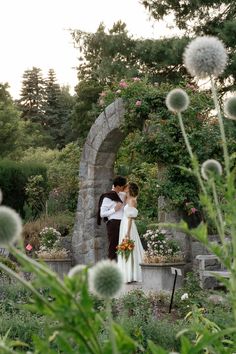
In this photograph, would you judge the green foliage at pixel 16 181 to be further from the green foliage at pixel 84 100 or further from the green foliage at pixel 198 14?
the green foliage at pixel 84 100

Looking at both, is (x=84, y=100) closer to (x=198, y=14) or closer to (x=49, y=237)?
(x=198, y=14)

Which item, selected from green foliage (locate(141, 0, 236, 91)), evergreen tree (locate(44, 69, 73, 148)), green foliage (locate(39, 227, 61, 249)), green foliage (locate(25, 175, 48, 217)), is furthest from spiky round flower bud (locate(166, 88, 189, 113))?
evergreen tree (locate(44, 69, 73, 148))

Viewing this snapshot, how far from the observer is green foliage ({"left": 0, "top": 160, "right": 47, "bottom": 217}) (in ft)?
52.1

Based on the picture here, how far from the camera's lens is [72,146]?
1939 centimetres

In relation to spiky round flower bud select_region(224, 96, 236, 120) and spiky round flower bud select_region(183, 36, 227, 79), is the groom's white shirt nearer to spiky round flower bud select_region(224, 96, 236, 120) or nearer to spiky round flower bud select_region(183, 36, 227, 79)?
spiky round flower bud select_region(224, 96, 236, 120)

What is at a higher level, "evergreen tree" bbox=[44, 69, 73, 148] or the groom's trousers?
"evergreen tree" bbox=[44, 69, 73, 148]

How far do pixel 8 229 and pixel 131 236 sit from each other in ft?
26.4

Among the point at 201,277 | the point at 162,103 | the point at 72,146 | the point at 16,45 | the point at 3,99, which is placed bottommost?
the point at 201,277

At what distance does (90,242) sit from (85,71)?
19.7 meters

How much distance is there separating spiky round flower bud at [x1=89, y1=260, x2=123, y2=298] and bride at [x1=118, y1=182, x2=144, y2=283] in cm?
749

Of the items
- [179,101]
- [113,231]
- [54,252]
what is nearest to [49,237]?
[54,252]

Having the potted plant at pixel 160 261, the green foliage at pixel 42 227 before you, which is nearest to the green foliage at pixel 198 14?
the green foliage at pixel 42 227

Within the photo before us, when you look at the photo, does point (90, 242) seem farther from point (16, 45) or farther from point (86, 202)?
point (16, 45)

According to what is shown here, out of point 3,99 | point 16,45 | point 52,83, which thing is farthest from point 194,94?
point 52,83
